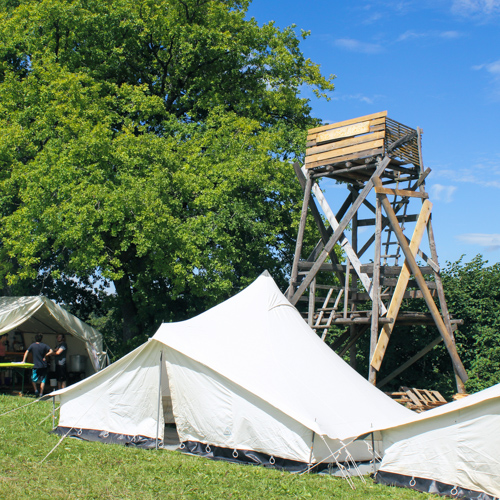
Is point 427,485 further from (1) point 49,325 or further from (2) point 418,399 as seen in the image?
(1) point 49,325

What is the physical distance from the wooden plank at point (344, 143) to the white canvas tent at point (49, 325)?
7.71 meters

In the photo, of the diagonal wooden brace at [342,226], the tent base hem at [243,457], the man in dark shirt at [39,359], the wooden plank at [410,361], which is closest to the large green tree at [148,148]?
the man in dark shirt at [39,359]

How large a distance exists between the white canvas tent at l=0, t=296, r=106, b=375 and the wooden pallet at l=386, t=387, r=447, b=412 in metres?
8.30

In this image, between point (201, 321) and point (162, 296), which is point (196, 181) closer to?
point (162, 296)

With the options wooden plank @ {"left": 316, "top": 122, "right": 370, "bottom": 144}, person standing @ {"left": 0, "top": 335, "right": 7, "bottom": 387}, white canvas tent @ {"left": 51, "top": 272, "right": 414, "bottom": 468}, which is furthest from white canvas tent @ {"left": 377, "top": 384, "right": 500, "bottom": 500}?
person standing @ {"left": 0, "top": 335, "right": 7, "bottom": 387}

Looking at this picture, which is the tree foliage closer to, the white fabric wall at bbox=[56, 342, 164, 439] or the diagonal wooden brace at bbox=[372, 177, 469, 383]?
the diagonal wooden brace at bbox=[372, 177, 469, 383]

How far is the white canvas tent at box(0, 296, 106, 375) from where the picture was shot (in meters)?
14.7

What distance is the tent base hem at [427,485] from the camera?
6105 millimetres

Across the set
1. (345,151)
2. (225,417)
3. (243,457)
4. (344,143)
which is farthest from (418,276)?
(243,457)

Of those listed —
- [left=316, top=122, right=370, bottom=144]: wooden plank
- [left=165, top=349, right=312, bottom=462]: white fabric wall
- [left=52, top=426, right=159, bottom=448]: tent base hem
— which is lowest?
[left=52, top=426, right=159, bottom=448]: tent base hem

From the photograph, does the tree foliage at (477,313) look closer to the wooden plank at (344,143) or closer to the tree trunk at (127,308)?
the wooden plank at (344,143)

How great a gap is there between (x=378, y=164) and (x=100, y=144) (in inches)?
283

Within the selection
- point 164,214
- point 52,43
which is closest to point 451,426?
point 164,214

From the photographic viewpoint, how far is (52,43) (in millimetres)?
17672
